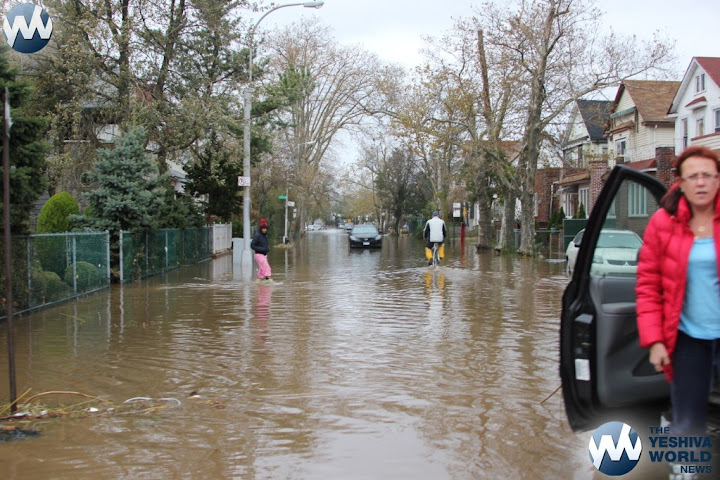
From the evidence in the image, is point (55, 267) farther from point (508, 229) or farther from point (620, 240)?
point (508, 229)

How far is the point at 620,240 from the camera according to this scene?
4.36 meters

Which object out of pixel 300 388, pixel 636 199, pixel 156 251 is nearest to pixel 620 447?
pixel 636 199

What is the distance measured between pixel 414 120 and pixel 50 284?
19593 millimetres

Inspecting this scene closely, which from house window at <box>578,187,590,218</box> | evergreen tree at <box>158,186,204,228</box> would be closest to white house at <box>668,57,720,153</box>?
house window at <box>578,187,590,218</box>

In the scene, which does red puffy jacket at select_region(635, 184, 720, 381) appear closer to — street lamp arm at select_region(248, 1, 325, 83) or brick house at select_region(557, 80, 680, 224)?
street lamp arm at select_region(248, 1, 325, 83)

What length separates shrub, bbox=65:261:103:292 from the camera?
47.1ft

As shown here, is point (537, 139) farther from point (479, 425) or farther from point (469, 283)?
point (479, 425)

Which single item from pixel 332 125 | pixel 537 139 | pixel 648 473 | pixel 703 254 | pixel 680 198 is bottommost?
pixel 648 473

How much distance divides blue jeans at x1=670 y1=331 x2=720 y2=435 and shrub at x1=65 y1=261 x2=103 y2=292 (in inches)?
518

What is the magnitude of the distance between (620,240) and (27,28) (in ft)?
17.8

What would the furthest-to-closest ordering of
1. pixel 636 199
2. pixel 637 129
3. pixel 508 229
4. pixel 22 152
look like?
pixel 637 129
pixel 508 229
pixel 22 152
pixel 636 199

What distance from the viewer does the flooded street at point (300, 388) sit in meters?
4.78

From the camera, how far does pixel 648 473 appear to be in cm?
460

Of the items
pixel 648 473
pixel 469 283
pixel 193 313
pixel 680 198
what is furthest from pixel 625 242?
pixel 469 283
